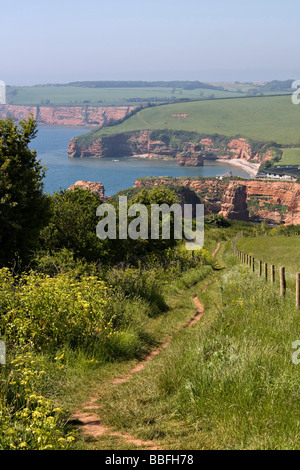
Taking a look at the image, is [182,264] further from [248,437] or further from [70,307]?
[248,437]

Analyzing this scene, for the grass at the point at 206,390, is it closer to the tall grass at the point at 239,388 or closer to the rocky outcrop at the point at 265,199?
the tall grass at the point at 239,388

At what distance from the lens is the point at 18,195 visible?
17422mm

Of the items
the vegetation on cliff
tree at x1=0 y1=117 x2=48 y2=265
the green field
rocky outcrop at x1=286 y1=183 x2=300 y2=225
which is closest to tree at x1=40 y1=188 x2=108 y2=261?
tree at x1=0 y1=117 x2=48 y2=265

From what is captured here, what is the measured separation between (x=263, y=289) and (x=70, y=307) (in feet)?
14.3

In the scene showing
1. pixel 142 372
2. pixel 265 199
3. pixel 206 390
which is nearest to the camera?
pixel 206 390

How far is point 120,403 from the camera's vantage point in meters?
5.76

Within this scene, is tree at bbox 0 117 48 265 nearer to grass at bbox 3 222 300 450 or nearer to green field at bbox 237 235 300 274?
grass at bbox 3 222 300 450

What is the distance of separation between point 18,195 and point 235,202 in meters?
171

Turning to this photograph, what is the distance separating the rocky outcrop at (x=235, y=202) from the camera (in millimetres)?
181750

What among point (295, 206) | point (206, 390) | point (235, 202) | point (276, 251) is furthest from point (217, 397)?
point (235, 202)

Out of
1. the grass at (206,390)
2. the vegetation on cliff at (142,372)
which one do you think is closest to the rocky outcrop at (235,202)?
the vegetation on cliff at (142,372)

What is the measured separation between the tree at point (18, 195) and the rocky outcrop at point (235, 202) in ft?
534

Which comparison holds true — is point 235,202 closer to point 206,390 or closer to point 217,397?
point 206,390

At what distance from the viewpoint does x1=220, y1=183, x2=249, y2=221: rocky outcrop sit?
18175 centimetres
